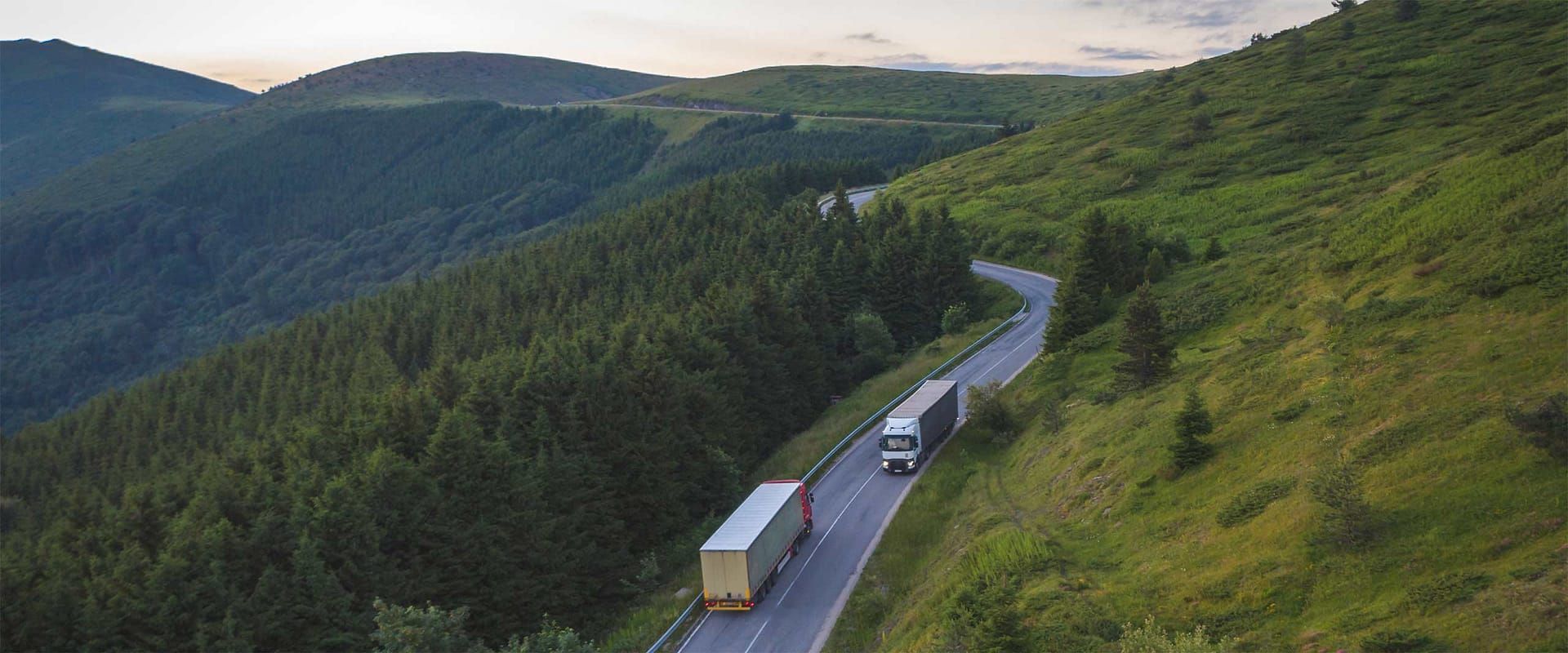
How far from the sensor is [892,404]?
6269 cm

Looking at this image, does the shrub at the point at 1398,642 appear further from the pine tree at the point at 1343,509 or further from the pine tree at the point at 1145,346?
the pine tree at the point at 1145,346

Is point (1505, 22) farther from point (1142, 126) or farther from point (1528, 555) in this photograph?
point (1528, 555)

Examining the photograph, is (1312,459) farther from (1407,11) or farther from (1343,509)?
(1407,11)

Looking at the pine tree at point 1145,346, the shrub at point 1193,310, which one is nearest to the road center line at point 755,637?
the pine tree at point 1145,346

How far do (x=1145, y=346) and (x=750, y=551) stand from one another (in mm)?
22636

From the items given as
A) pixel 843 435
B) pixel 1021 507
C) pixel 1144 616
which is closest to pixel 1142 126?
pixel 843 435

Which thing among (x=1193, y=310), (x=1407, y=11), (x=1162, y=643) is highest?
(x=1407, y=11)

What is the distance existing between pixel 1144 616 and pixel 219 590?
92.4 feet

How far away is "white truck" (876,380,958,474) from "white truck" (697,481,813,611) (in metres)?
10.6

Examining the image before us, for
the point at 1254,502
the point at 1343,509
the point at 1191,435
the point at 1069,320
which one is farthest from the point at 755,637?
the point at 1069,320

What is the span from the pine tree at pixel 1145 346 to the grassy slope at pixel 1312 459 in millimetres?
1361

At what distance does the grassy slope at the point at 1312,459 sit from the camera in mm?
20688

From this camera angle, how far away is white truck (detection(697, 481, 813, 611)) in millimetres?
35625

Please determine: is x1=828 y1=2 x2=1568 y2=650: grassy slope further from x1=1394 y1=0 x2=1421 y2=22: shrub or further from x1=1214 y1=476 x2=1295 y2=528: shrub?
x1=1394 y1=0 x2=1421 y2=22: shrub
